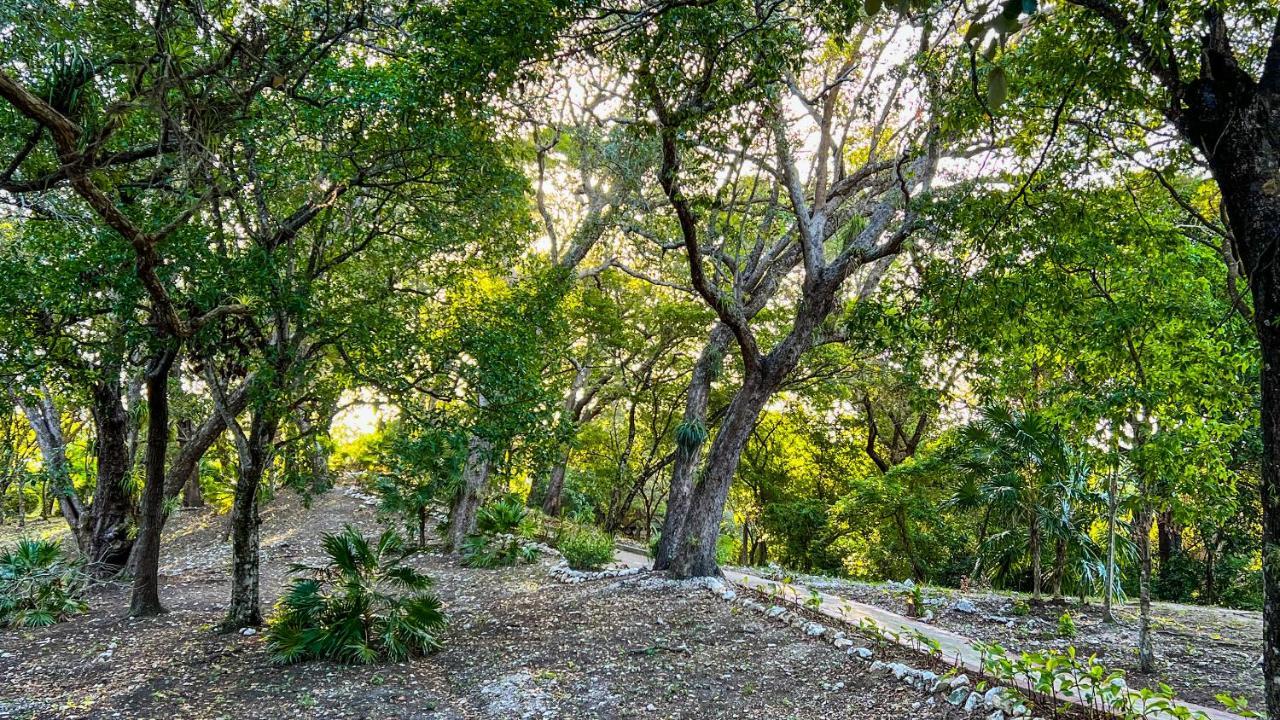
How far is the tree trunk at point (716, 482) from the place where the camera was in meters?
8.34

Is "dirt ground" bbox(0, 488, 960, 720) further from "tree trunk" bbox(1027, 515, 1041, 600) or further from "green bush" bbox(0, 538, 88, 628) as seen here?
"tree trunk" bbox(1027, 515, 1041, 600)

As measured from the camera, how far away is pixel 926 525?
16.0 metres

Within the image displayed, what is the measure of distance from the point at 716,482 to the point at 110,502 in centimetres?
891

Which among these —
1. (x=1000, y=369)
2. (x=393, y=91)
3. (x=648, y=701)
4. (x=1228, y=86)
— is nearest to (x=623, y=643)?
(x=648, y=701)

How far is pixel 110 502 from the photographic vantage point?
980cm

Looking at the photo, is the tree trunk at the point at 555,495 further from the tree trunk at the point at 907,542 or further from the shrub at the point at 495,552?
the tree trunk at the point at 907,542

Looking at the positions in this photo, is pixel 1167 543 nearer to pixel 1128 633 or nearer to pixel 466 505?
pixel 1128 633

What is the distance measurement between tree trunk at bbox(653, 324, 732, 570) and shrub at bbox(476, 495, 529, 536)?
329 cm

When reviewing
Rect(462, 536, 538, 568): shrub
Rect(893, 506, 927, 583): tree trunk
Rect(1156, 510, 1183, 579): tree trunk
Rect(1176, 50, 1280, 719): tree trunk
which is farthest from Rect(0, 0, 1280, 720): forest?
Rect(1156, 510, 1183, 579): tree trunk

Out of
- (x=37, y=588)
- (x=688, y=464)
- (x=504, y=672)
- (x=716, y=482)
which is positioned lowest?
(x=37, y=588)

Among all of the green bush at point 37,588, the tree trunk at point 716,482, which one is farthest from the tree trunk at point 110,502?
the tree trunk at point 716,482

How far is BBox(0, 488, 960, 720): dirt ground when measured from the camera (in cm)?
501

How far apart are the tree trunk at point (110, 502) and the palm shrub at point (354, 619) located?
513cm

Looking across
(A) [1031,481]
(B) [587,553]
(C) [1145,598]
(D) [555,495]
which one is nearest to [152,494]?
(B) [587,553]
